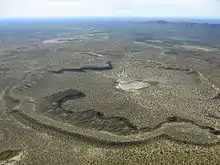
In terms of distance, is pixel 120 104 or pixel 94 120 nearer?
pixel 94 120

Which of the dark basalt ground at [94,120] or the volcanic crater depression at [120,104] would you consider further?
the dark basalt ground at [94,120]

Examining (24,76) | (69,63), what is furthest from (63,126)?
(69,63)

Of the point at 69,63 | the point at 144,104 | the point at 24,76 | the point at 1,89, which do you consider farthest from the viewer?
the point at 69,63

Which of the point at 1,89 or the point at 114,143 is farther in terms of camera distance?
the point at 1,89

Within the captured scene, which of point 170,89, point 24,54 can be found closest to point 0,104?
point 170,89

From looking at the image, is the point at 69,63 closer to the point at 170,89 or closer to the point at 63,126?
the point at 170,89

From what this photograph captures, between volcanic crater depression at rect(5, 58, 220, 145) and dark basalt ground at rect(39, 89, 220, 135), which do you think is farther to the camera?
dark basalt ground at rect(39, 89, 220, 135)

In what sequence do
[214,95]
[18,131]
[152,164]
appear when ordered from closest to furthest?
[152,164]
[18,131]
[214,95]

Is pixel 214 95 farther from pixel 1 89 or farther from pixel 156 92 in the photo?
pixel 1 89

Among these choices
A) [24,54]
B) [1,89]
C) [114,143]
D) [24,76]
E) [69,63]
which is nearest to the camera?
[114,143]
